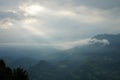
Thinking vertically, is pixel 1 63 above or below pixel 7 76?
above

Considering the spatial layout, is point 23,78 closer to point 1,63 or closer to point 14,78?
point 14,78

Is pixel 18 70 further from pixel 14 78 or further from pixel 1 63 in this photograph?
pixel 1 63

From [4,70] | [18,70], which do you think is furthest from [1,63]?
[18,70]

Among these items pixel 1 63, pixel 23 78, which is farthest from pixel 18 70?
pixel 1 63

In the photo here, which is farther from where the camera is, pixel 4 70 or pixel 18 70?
pixel 4 70

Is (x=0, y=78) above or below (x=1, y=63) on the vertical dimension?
below

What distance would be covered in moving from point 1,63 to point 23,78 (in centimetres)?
1376

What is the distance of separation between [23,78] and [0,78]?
28.4 feet

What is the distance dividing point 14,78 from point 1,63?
14.0 metres

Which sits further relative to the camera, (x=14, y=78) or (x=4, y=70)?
(x=4, y=70)

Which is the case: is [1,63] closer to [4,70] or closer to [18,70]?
[4,70]

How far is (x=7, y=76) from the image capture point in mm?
89188

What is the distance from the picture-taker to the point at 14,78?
8581cm

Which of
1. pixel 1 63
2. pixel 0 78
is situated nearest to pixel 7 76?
pixel 0 78
